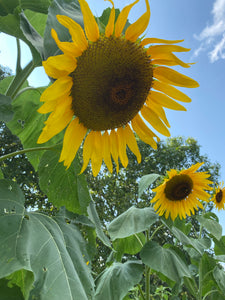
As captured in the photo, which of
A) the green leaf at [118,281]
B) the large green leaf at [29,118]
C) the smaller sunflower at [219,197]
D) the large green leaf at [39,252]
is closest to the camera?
the large green leaf at [39,252]

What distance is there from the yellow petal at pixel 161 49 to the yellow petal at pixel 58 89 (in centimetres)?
27

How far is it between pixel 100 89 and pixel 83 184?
36 cm

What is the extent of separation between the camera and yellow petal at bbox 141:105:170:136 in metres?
1.07

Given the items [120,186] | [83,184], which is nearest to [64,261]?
[83,184]

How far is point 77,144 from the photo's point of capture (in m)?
0.97

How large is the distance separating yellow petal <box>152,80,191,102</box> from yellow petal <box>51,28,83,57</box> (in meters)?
0.30

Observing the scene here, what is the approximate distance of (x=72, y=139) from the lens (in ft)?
3.15

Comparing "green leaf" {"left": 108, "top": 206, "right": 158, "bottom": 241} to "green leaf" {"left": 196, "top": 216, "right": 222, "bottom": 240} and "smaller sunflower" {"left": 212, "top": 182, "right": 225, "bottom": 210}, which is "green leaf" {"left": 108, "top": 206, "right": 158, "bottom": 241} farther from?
"smaller sunflower" {"left": 212, "top": 182, "right": 225, "bottom": 210}

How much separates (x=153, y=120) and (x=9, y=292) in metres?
0.70

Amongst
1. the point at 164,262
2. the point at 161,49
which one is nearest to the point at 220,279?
the point at 164,262

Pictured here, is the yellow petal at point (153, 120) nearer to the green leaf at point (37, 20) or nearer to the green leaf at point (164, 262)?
the green leaf at point (37, 20)

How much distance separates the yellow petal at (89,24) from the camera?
0.77 m

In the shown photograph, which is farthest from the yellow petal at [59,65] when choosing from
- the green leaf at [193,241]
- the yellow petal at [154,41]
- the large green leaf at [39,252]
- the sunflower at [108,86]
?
the green leaf at [193,241]

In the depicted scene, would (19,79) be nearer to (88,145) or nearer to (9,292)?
(88,145)
